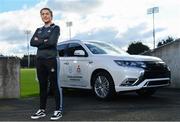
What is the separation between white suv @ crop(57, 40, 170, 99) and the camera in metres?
11.7

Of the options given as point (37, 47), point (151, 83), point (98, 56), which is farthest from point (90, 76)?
point (37, 47)

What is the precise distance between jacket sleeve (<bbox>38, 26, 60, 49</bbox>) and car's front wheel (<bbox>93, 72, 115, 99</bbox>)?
3.24 meters

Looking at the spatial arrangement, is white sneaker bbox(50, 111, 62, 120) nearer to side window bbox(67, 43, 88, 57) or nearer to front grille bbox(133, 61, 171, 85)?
front grille bbox(133, 61, 171, 85)

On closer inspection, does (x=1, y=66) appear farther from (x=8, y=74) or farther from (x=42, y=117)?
(x=42, y=117)

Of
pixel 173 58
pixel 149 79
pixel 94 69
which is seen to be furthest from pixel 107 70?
pixel 173 58

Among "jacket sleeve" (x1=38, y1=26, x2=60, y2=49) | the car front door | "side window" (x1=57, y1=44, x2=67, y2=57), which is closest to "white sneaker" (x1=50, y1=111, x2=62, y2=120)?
"jacket sleeve" (x1=38, y1=26, x2=60, y2=49)

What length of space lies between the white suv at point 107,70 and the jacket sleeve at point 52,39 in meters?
3.08

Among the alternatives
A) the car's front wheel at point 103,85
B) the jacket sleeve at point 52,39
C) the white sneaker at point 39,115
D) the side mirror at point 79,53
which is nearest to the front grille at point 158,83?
the car's front wheel at point 103,85

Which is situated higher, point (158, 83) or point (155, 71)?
point (155, 71)

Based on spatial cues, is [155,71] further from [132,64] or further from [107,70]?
[107,70]

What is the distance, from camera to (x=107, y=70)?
1208 centimetres

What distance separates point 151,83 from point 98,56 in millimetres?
1649

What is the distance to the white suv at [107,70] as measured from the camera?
38.3 feet

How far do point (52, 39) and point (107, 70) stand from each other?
11.0 feet
